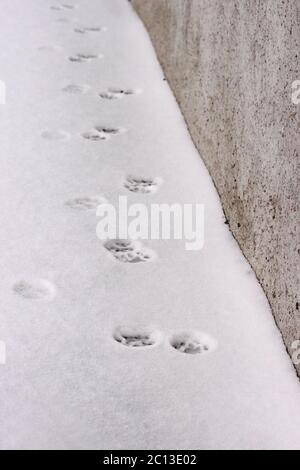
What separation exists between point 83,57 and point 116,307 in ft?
7.11

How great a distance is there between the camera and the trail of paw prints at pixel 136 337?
180 centimetres

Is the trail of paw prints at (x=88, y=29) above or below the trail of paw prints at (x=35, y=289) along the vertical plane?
above

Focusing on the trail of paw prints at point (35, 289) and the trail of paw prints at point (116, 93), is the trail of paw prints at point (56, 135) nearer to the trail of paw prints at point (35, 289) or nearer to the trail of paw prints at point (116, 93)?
the trail of paw prints at point (116, 93)

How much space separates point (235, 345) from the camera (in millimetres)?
1812

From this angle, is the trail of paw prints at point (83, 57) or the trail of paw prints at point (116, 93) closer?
the trail of paw prints at point (116, 93)

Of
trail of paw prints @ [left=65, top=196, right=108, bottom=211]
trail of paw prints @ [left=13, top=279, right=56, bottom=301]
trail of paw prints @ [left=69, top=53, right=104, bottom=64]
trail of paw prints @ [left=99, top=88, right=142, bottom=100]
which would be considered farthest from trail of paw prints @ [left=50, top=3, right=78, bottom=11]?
trail of paw prints @ [left=13, top=279, right=56, bottom=301]

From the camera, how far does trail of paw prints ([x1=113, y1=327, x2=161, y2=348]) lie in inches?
71.1

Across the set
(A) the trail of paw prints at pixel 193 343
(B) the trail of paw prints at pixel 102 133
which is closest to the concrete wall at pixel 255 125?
(A) the trail of paw prints at pixel 193 343

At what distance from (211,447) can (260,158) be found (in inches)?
34.1

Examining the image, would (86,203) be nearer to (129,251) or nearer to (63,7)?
(129,251)

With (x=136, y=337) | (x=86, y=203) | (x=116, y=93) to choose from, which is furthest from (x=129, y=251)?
(x=116, y=93)

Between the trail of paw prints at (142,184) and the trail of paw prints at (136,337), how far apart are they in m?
0.80

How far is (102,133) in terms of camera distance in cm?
298

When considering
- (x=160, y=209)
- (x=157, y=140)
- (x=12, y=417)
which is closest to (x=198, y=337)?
(x=12, y=417)
